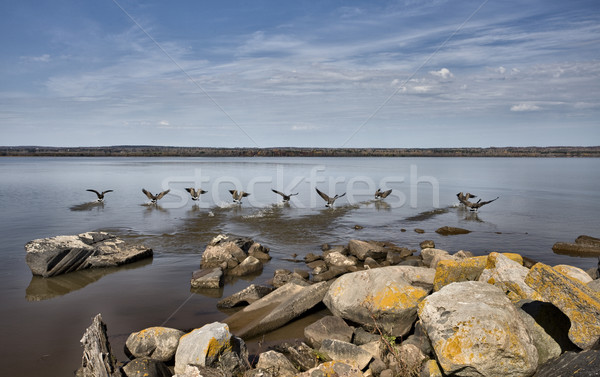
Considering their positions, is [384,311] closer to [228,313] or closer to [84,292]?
Answer: [228,313]

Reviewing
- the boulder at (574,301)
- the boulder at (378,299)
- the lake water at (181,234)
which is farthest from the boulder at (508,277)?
the lake water at (181,234)

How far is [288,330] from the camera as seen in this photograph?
805 centimetres

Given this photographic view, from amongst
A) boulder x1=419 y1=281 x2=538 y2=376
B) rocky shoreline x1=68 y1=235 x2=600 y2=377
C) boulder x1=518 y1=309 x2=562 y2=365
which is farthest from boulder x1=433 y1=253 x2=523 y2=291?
boulder x1=419 y1=281 x2=538 y2=376

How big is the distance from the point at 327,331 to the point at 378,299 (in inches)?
42.9

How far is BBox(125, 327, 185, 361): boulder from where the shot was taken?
6.64 m

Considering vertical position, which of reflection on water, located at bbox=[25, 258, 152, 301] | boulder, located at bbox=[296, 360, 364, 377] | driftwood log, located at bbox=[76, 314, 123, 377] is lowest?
reflection on water, located at bbox=[25, 258, 152, 301]

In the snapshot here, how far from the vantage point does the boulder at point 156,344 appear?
664 cm

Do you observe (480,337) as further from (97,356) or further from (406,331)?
(97,356)

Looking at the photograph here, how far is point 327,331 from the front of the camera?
728cm

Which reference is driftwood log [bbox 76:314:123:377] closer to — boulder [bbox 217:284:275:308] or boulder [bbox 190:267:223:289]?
boulder [bbox 217:284:275:308]

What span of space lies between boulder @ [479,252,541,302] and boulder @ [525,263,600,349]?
3.12 ft

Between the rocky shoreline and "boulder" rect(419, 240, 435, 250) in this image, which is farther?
"boulder" rect(419, 240, 435, 250)

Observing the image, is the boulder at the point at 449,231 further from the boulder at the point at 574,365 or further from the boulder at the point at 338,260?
the boulder at the point at 574,365

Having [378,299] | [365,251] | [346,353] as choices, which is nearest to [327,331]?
[346,353]
